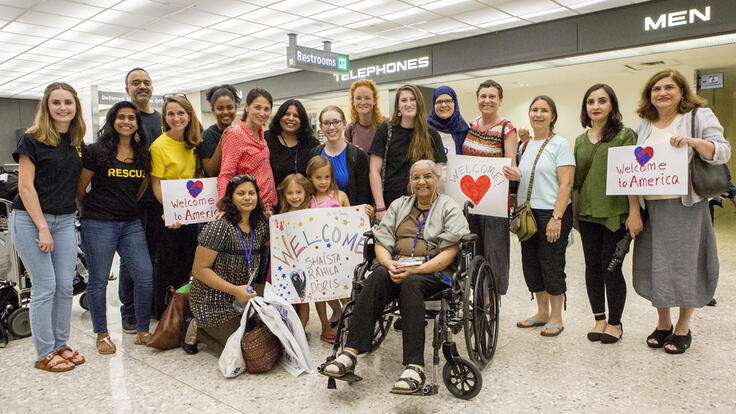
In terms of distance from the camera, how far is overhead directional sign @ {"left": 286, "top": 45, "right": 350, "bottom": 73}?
25.9 feet

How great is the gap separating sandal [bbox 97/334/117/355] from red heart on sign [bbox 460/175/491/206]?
2338mm

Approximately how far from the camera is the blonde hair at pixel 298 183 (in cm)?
307

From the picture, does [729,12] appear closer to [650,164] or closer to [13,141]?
[650,164]

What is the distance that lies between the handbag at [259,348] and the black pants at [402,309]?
54cm

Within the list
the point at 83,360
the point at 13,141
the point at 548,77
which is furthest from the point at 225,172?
the point at 13,141

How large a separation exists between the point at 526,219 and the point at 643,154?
28.3 inches

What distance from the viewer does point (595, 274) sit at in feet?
10.2

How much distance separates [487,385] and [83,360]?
228 cm

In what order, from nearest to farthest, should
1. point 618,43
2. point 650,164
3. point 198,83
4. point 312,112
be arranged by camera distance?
point 650,164, point 618,43, point 198,83, point 312,112

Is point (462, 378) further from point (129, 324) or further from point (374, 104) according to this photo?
point (129, 324)

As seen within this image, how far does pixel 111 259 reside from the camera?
3053 mm

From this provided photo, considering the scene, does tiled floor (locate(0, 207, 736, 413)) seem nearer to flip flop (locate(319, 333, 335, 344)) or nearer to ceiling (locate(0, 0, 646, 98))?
flip flop (locate(319, 333, 335, 344))

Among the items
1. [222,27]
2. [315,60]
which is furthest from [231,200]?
[315,60]

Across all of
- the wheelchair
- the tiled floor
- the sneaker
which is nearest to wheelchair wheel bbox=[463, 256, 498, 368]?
the wheelchair
